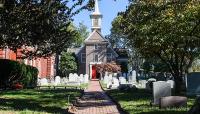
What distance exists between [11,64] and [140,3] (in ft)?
40.9

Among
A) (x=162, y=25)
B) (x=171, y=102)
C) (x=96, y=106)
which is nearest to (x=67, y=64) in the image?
(x=162, y=25)

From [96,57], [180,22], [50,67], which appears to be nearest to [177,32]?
[180,22]

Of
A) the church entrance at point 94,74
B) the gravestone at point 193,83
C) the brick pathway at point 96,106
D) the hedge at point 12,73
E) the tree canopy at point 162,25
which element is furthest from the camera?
the church entrance at point 94,74

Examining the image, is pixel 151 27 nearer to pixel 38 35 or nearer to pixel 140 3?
pixel 140 3

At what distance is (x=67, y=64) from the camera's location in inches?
3844

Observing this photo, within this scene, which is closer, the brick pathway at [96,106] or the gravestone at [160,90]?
the brick pathway at [96,106]

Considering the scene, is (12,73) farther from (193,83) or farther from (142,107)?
(142,107)

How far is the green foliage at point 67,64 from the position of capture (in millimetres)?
97375

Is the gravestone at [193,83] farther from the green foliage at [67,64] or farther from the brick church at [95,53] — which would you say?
the green foliage at [67,64]

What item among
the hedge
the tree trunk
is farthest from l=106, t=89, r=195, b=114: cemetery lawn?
the hedge

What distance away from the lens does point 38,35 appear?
2103 cm

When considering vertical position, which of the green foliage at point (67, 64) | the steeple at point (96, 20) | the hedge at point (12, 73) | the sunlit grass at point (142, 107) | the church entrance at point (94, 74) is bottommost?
the sunlit grass at point (142, 107)

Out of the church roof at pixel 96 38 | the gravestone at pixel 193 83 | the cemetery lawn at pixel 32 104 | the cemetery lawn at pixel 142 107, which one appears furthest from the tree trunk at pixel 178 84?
the church roof at pixel 96 38

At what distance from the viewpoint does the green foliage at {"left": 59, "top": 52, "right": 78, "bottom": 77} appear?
97375 millimetres
